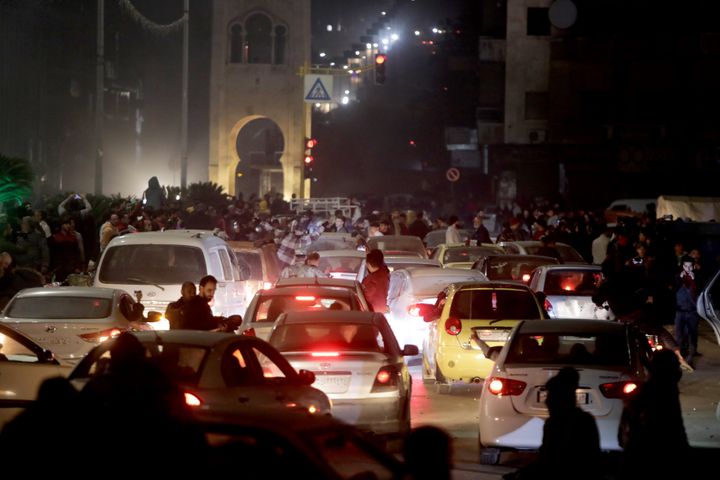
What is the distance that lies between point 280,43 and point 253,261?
52306 mm

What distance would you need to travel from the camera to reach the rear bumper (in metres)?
12.2

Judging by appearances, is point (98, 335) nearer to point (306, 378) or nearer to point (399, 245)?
point (306, 378)

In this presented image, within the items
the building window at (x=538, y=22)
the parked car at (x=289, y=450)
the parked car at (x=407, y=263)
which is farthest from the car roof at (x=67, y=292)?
the building window at (x=538, y=22)

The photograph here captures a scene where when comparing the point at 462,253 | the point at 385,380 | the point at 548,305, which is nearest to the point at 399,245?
the point at 462,253

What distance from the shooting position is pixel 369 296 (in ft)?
62.7

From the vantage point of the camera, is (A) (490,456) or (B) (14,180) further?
(B) (14,180)

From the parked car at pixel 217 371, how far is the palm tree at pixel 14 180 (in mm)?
15921

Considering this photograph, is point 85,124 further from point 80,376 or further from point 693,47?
point 80,376

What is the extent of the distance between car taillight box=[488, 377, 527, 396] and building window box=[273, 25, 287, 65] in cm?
6386

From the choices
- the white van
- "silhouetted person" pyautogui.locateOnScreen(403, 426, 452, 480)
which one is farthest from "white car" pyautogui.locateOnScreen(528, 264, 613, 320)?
"silhouetted person" pyautogui.locateOnScreen(403, 426, 452, 480)

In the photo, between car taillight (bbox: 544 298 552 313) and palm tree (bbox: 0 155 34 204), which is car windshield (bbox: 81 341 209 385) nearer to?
car taillight (bbox: 544 298 552 313)

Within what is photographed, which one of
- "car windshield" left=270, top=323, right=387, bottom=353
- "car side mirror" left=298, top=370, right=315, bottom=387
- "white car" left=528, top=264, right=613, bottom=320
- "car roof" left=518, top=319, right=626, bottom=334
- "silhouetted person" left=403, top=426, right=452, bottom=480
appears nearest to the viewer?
"silhouetted person" left=403, top=426, right=452, bottom=480

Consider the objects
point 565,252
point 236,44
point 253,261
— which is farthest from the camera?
point 236,44

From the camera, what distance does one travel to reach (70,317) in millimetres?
15844
